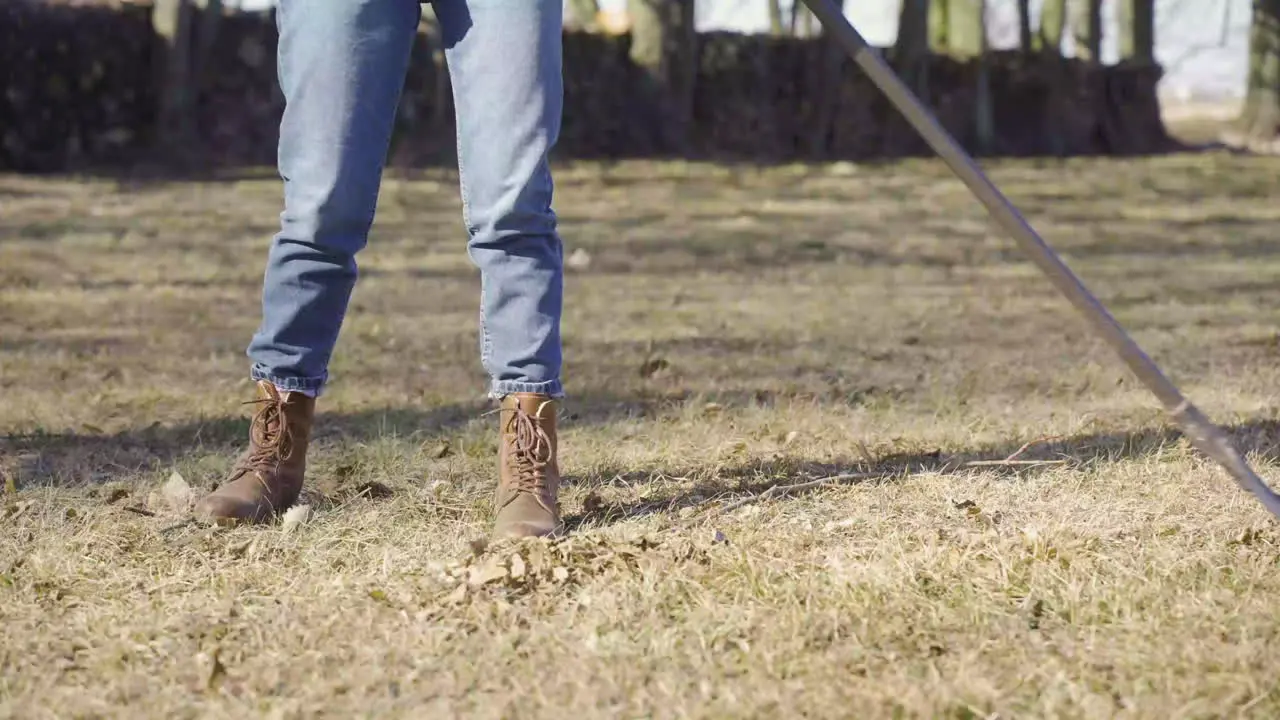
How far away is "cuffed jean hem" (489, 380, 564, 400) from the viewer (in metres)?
2.87

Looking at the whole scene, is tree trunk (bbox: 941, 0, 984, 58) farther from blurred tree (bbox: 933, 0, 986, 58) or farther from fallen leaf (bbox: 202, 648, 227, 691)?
fallen leaf (bbox: 202, 648, 227, 691)

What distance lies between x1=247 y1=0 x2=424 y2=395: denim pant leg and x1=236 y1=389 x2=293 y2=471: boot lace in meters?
0.06

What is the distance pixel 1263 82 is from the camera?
2111cm

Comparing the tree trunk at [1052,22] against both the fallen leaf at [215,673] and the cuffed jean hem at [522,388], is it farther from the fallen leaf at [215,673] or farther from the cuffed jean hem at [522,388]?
the fallen leaf at [215,673]

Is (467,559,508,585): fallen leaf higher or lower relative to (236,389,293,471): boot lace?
lower

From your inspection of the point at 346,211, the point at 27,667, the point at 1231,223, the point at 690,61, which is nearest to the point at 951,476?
the point at 346,211

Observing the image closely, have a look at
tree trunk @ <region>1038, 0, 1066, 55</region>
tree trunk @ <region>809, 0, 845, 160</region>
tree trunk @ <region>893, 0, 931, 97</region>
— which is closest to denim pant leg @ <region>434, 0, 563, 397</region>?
tree trunk @ <region>809, 0, 845, 160</region>

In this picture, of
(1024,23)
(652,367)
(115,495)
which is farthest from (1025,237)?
(1024,23)

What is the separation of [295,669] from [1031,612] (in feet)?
3.81

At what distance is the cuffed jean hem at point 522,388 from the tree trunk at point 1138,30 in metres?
18.2

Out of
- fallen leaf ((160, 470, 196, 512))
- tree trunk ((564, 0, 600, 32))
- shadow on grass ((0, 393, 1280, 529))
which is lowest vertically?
shadow on grass ((0, 393, 1280, 529))

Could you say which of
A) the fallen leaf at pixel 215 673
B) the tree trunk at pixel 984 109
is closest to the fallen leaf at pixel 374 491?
the fallen leaf at pixel 215 673

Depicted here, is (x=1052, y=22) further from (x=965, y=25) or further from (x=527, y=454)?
(x=527, y=454)

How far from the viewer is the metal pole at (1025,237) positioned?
2619mm
